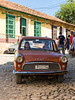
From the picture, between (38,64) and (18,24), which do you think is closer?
(38,64)

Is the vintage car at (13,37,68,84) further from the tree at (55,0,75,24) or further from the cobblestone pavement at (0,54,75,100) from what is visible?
the tree at (55,0,75,24)

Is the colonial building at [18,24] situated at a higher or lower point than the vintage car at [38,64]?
higher

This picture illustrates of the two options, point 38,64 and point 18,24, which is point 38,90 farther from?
point 18,24

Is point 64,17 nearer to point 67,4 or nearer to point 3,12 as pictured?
point 67,4

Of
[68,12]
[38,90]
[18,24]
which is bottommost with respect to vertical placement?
[38,90]

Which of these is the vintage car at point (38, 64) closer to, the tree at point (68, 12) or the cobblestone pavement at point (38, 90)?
the cobblestone pavement at point (38, 90)

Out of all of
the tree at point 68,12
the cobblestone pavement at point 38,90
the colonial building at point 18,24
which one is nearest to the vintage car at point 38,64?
the cobblestone pavement at point 38,90

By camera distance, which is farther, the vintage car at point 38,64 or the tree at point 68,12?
the tree at point 68,12

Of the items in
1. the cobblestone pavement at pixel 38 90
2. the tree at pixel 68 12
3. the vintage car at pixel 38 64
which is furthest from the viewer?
the tree at pixel 68 12

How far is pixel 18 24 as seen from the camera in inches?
815

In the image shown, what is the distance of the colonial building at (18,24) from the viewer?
61.4ft

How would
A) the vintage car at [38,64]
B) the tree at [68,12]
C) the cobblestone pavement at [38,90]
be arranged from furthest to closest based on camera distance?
the tree at [68,12] → the vintage car at [38,64] → the cobblestone pavement at [38,90]

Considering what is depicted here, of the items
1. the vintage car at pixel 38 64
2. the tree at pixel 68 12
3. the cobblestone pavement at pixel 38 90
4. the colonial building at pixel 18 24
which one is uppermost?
the tree at pixel 68 12

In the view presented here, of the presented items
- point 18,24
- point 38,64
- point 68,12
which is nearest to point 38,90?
point 38,64
